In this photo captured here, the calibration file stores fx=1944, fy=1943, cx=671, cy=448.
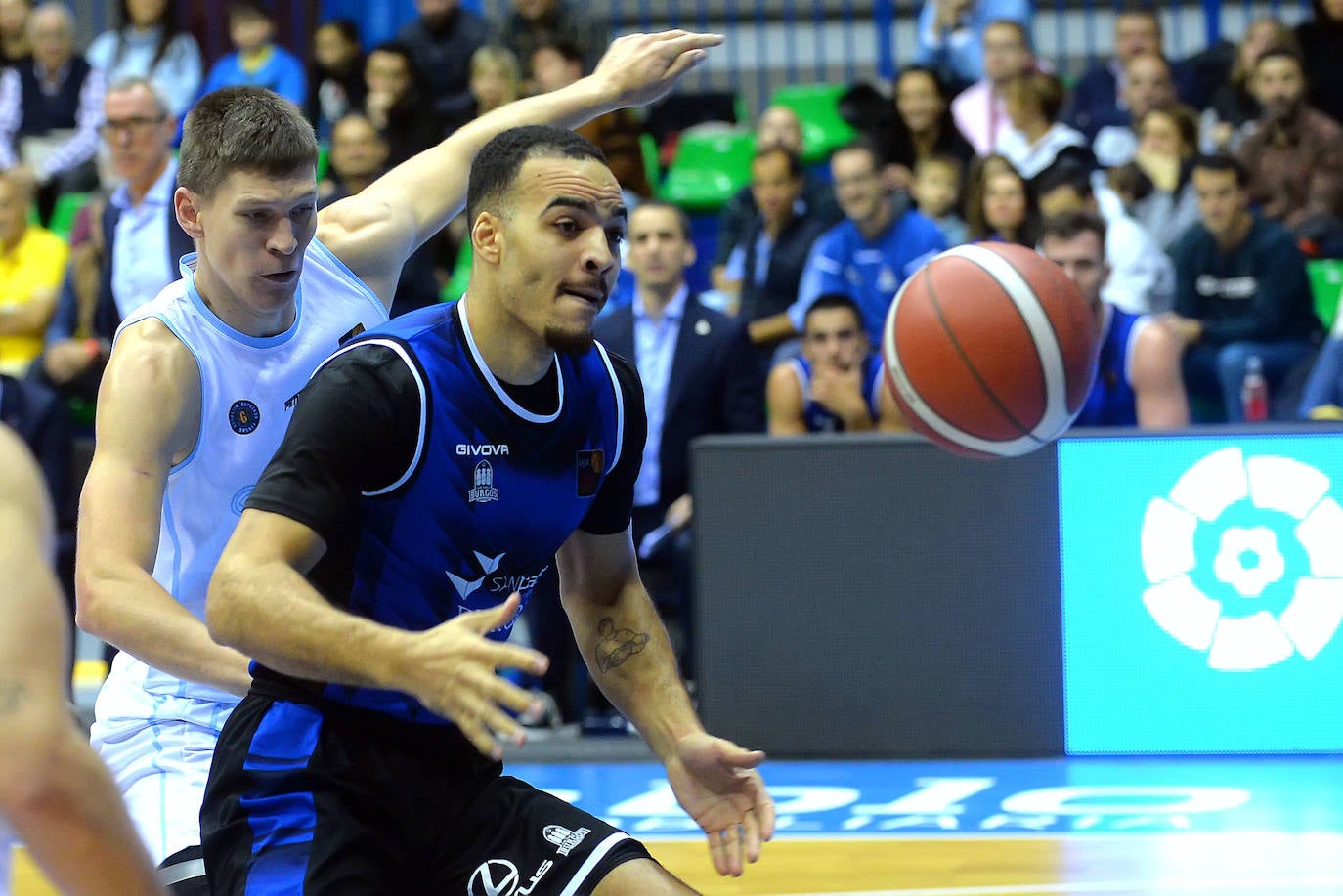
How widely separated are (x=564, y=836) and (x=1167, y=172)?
6.99 metres

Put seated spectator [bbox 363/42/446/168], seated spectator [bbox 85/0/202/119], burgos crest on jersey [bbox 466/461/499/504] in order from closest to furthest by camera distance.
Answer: burgos crest on jersey [bbox 466/461/499/504] < seated spectator [bbox 363/42/446/168] < seated spectator [bbox 85/0/202/119]

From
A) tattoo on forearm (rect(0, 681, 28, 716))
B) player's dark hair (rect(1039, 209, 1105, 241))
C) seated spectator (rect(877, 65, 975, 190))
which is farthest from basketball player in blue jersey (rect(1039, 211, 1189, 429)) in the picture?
tattoo on forearm (rect(0, 681, 28, 716))

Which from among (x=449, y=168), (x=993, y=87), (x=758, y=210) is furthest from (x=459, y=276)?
(x=449, y=168)

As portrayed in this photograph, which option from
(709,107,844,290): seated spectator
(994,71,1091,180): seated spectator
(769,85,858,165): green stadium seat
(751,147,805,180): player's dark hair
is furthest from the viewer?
(769,85,858,165): green stadium seat

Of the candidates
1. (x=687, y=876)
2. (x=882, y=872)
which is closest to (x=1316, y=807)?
(x=882, y=872)

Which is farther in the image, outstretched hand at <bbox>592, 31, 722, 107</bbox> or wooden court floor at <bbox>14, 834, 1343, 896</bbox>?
wooden court floor at <bbox>14, 834, 1343, 896</bbox>

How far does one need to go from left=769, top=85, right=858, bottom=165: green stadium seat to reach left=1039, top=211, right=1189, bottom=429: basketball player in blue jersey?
14.1 ft

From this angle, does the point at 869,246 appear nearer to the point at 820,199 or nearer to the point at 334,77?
the point at 820,199

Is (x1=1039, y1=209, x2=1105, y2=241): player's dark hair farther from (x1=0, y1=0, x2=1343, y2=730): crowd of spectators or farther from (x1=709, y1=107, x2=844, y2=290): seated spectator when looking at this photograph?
(x1=709, y1=107, x2=844, y2=290): seated spectator

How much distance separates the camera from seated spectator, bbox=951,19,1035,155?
382 inches

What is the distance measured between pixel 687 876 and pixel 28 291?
532 cm

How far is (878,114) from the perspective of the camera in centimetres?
1083

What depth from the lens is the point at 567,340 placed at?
314 cm

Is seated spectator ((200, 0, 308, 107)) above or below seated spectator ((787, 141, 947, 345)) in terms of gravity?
above
